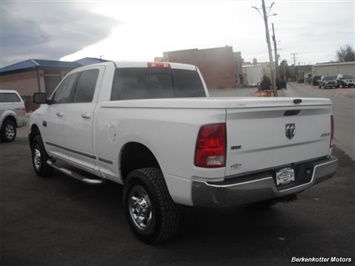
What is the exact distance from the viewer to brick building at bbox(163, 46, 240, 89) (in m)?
61.2

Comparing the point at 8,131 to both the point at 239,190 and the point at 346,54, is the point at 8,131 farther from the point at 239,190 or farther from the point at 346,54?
the point at 346,54

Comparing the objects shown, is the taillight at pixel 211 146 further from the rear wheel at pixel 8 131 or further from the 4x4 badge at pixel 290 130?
the rear wheel at pixel 8 131

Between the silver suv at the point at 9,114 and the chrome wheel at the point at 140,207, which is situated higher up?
the silver suv at the point at 9,114

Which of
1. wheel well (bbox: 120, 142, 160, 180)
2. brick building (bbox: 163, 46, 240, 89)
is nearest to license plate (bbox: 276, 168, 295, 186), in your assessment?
wheel well (bbox: 120, 142, 160, 180)

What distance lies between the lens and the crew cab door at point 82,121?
4621 millimetres

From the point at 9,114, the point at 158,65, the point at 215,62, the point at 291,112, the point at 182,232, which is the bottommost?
the point at 182,232

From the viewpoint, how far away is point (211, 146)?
9.70 feet

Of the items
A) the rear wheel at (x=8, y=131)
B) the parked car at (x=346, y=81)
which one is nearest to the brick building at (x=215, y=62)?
the parked car at (x=346, y=81)

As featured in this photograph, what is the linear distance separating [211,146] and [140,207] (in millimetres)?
1243

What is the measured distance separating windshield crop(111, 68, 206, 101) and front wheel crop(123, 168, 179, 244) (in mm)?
1338

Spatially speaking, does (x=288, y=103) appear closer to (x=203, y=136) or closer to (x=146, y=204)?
(x=203, y=136)

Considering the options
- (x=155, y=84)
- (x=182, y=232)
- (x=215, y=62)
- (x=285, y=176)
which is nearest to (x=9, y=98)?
(x=155, y=84)

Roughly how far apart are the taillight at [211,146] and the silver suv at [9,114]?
10880 mm

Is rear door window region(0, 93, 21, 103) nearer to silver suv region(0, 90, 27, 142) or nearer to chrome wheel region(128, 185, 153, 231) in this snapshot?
silver suv region(0, 90, 27, 142)
